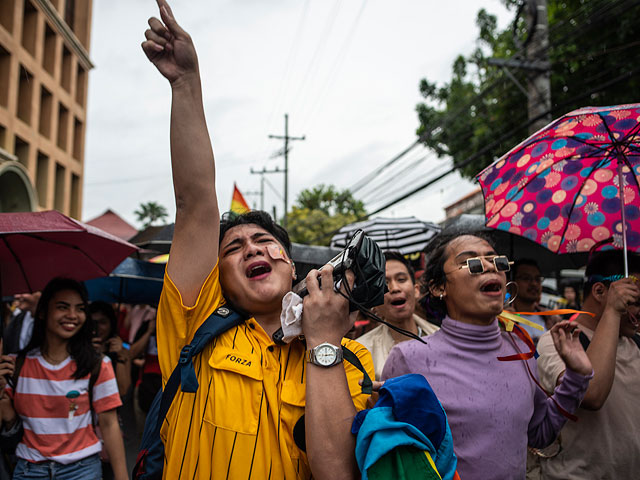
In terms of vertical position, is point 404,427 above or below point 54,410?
above

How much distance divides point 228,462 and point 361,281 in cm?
68

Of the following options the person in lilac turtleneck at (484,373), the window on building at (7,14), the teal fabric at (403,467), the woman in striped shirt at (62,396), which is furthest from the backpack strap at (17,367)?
the window on building at (7,14)

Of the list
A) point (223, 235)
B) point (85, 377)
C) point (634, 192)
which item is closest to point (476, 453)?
point (223, 235)

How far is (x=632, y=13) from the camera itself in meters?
9.41

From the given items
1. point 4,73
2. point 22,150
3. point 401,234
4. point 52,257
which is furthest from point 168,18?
point 22,150

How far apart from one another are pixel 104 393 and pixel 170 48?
2.54 meters

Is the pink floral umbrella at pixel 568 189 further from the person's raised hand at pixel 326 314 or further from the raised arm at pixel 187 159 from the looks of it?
the raised arm at pixel 187 159

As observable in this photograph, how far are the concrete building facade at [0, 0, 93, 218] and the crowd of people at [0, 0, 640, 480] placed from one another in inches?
445

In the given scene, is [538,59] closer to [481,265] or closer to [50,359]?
[481,265]

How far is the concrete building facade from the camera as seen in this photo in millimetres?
13586

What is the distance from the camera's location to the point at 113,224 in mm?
11438

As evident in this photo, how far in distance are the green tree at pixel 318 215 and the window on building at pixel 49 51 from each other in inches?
632

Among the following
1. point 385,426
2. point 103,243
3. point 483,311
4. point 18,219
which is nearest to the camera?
point 385,426

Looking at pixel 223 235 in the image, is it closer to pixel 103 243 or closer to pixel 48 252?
pixel 103 243
